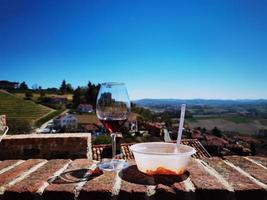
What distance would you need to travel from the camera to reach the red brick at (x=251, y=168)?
2.68 ft

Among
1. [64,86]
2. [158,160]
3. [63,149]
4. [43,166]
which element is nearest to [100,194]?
[158,160]

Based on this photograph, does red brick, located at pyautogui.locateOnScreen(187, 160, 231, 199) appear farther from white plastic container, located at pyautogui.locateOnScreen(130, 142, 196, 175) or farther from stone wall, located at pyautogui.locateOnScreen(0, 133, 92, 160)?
stone wall, located at pyautogui.locateOnScreen(0, 133, 92, 160)

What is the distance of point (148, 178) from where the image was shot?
31.5 inches

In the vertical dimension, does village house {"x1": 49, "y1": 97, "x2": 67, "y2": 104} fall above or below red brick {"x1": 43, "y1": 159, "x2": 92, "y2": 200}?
below

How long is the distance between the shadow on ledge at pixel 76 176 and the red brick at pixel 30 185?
4 centimetres

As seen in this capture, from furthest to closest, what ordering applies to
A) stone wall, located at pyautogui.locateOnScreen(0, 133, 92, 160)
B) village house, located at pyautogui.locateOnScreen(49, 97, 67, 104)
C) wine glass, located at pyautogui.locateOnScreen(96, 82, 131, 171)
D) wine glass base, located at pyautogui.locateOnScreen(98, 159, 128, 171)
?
village house, located at pyautogui.locateOnScreen(49, 97, 67, 104)
stone wall, located at pyautogui.locateOnScreen(0, 133, 92, 160)
wine glass, located at pyautogui.locateOnScreen(96, 82, 131, 171)
wine glass base, located at pyautogui.locateOnScreen(98, 159, 128, 171)

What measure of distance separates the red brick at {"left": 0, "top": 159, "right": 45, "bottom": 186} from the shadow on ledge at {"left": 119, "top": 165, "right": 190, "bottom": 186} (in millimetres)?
327

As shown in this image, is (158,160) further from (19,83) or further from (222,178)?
(19,83)

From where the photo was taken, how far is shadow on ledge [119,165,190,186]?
765 millimetres

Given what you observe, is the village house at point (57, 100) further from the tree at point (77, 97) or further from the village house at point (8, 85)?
the village house at point (8, 85)

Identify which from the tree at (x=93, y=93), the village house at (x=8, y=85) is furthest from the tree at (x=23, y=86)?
the tree at (x=93, y=93)

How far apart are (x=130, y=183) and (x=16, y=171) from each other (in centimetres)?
40

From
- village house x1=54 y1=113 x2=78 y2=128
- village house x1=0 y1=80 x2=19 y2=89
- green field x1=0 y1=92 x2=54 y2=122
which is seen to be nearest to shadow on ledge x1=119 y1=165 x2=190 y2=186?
green field x1=0 y1=92 x2=54 y2=122

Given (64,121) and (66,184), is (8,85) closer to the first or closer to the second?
(64,121)
